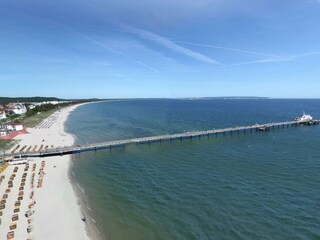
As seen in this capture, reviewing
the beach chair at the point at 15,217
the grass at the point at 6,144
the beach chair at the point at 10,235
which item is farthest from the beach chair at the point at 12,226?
the grass at the point at 6,144

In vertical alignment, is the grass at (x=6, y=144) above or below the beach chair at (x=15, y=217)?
above

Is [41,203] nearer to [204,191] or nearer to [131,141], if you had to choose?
[204,191]

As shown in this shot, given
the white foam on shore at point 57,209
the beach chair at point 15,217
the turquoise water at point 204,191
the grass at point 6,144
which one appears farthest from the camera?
the grass at point 6,144

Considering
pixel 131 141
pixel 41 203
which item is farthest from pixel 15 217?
pixel 131 141

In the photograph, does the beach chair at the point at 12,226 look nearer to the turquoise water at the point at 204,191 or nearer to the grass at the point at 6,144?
the turquoise water at the point at 204,191

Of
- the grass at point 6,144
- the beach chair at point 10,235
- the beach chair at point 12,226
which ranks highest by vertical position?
the grass at point 6,144

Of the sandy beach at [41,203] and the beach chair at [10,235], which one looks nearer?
the beach chair at [10,235]

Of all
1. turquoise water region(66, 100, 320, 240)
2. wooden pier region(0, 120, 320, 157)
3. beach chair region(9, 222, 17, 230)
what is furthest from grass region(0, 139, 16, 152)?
beach chair region(9, 222, 17, 230)

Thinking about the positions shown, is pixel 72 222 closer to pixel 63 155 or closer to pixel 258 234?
pixel 258 234
